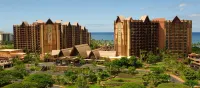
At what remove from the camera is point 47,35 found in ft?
330

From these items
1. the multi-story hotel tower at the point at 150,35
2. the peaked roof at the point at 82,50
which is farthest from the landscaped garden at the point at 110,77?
the multi-story hotel tower at the point at 150,35

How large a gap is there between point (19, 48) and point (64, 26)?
22825mm

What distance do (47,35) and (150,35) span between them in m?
36.4

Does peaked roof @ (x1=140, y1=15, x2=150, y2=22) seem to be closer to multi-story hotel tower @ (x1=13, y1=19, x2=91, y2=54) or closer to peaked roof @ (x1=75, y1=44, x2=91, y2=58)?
peaked roof @ (x1=75, y1=44, x2=91, y2=58)

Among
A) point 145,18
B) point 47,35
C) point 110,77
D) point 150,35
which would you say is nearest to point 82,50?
point 47,35

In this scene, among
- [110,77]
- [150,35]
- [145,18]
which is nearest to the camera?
[110,77]

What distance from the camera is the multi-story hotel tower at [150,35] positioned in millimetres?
88562

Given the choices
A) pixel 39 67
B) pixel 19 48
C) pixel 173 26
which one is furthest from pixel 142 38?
pixel 19 48

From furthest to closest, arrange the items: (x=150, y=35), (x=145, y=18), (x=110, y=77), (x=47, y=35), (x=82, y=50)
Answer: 1. (x=47, y=35)
2. (x=82, y=50)
3. (x=150, y=35)
4. (x=145, y=18)
5. (x=110, y=77)

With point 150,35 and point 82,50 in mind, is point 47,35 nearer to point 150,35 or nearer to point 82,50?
point 82,50

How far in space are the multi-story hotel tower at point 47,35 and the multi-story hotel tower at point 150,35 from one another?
23.2m

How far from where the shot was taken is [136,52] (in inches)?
3511

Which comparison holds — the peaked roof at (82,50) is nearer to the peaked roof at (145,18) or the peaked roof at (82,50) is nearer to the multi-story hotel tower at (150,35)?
the multi-story hotel tower at (150,35)

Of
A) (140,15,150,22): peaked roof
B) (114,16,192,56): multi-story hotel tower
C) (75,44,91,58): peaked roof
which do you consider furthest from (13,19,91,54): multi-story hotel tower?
(140,15,150,22): peaked roof
